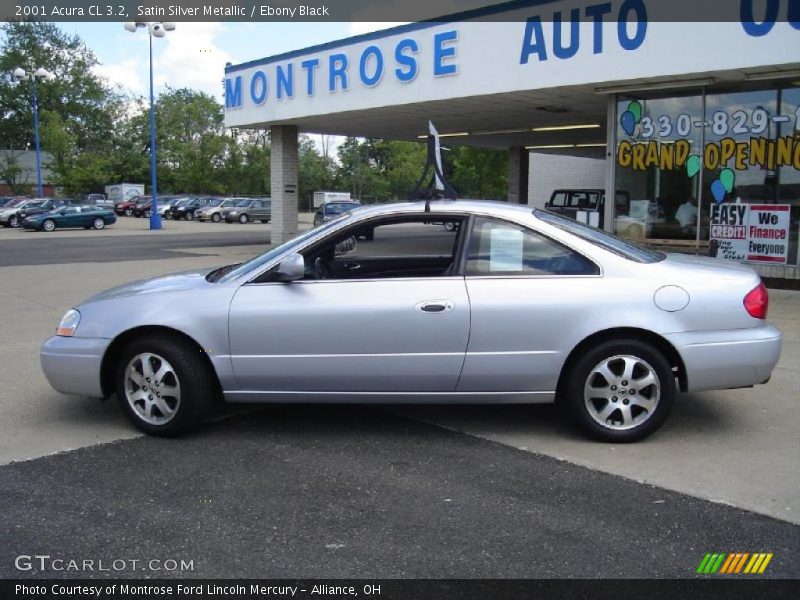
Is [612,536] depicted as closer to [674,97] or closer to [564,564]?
[564,564]

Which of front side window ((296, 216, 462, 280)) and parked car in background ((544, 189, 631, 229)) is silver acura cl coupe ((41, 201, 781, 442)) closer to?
front side window ((296, 216, 462, 280))

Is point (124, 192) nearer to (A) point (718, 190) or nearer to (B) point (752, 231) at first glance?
(A) point (718, 190)

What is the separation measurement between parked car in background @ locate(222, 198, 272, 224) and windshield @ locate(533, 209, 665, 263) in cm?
4144

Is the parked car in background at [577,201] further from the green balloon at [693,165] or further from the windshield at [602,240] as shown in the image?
Result: the windshield at [602,240]

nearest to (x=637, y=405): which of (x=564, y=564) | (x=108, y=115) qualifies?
(x=564, y=564)

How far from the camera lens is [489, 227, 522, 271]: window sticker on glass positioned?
192 inches

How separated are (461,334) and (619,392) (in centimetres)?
110

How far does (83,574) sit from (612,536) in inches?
96.5

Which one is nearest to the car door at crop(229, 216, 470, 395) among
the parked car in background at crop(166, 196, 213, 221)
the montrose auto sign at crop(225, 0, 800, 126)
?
the montrose auto sign at crop(225, 0, 800, 126)

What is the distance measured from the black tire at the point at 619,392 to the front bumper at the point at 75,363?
3124 millimetres

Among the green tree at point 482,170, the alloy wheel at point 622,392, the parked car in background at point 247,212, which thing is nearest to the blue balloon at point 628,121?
the alloy wheel at point 622,392

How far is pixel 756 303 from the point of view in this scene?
15.7 ft

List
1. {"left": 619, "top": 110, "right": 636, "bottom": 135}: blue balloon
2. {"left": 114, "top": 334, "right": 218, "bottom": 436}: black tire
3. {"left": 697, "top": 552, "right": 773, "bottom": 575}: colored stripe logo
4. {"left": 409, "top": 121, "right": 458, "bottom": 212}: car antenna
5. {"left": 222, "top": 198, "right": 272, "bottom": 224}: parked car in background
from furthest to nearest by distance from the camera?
{"left": 222, "top": 198, "right": 272, "bottom": 224}: parked car in background, {"left": 619, "top": 110, "right": 636, "bottom": 135}: blue balloon, {"left": 409, "top": 121, "right": 458, "bottom": 212}: car antenna, {"left": 114, "top": 334, "right": 218, "bottom": 436}: black tire, {"left": 697, "top": 552, "right": 773, "bottom": 575}: colored stripe logo

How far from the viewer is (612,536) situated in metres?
3.56
